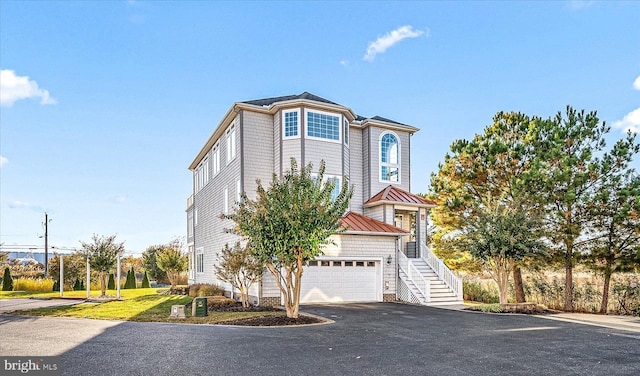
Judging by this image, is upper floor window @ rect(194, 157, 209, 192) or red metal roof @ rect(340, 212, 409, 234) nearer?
red metal roof @ rect(340, 212, 409, 234)

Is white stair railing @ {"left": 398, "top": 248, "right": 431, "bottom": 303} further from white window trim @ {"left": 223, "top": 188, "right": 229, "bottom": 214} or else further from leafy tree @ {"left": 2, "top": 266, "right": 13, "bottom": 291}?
leafy tree @ {"left": 2, "top": 266, "right": 13, "bottom": 291}

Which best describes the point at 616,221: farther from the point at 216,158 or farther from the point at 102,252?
the point at 102,252

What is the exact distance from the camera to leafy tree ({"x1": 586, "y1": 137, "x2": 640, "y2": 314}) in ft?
55.1

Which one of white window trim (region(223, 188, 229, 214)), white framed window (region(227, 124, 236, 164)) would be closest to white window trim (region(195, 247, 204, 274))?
white window trim (region(223, 188, 229, 214))

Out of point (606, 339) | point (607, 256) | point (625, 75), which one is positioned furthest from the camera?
point (625, 75)

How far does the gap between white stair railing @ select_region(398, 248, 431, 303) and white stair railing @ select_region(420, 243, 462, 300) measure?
1261mm

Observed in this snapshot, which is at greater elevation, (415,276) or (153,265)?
(415,276)

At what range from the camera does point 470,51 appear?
2020 cm

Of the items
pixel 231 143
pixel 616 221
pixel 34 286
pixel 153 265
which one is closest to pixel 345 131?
pixel 231 143

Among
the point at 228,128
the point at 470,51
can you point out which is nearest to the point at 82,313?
the point at 228,128

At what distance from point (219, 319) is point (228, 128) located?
36.2 ft

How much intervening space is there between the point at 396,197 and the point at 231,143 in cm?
836

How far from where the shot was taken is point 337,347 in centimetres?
885

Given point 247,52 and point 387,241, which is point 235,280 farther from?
point 247,52
